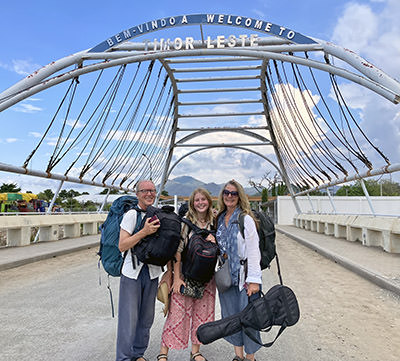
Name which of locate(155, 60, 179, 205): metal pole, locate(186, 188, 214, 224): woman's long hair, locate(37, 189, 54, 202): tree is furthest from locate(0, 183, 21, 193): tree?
locate(186, 188, 214, 224): woman's long hair

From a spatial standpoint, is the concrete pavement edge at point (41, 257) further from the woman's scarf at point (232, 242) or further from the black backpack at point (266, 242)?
the black backpack at point (266, 242)

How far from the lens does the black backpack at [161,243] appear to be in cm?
297

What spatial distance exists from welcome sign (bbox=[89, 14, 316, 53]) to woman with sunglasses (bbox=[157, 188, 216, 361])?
873 centimetres

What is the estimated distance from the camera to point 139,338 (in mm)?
3201

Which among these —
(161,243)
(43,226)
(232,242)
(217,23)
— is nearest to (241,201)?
(232,242)

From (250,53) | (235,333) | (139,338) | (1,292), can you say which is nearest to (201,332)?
(235,333)

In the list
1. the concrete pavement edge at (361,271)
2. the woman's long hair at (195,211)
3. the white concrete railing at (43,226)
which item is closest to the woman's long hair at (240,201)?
the woman's long hair at (195,211)

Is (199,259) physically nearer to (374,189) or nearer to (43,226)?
(43,226)

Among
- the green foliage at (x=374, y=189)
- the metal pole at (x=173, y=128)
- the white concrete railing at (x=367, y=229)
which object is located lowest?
the white concrete railing at (x=367, y=229)

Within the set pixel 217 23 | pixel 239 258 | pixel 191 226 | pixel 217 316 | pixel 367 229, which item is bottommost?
pixel 217 316

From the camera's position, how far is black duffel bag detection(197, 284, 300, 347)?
2.90 meters

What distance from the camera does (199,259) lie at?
3.03 metres

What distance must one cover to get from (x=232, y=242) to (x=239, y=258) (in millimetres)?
141

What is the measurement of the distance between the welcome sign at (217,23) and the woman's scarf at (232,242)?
8799 mm
